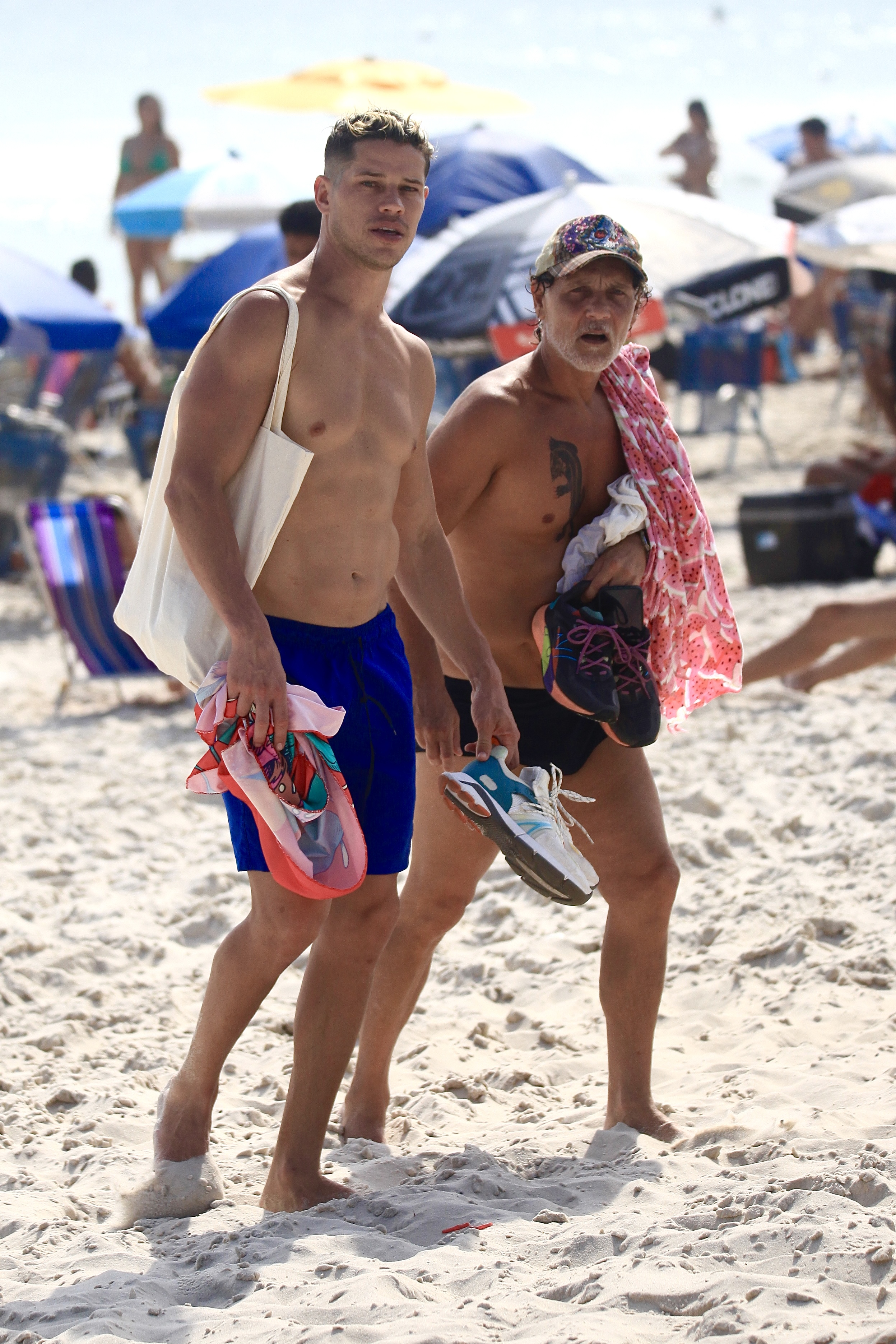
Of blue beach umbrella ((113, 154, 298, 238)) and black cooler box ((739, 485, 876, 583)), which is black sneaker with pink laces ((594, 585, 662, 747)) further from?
blue beach umbrella ((113, 154, 298, 238))

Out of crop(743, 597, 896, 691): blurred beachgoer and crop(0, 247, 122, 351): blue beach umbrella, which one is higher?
crop(0, 247, 122, 351): blue beach umbrella

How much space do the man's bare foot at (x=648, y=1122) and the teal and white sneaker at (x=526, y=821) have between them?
1.93ft

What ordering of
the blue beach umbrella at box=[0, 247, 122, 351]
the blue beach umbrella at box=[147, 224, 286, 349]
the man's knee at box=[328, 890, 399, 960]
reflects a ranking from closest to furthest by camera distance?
the man's knee at box=[328, 890, 399, 960]
the blue beach umbrella at box=[0, 247, 122, 351]
the blue beach umbrella at box=[147, 224, 286, 349]

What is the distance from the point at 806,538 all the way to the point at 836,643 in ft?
11.6

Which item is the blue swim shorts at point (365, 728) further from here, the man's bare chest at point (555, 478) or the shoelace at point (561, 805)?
the man's bare chest at point (555, 478)

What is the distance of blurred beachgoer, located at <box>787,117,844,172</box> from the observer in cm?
1428

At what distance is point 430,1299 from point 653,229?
578 centimetres

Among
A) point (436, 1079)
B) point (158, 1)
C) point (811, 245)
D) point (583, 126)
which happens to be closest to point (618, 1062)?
point (436, 1079)

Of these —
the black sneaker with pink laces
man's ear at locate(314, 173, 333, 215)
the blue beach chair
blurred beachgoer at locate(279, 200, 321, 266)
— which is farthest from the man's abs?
the blue beach chair

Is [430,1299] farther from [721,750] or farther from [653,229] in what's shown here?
[653,229]

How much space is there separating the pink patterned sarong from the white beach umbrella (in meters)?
6.19

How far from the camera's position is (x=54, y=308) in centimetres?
825

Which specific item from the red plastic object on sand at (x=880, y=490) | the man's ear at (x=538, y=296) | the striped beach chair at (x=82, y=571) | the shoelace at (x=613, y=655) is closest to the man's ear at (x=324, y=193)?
the man's ear at (x=538, y=296)

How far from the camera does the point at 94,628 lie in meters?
7.02
